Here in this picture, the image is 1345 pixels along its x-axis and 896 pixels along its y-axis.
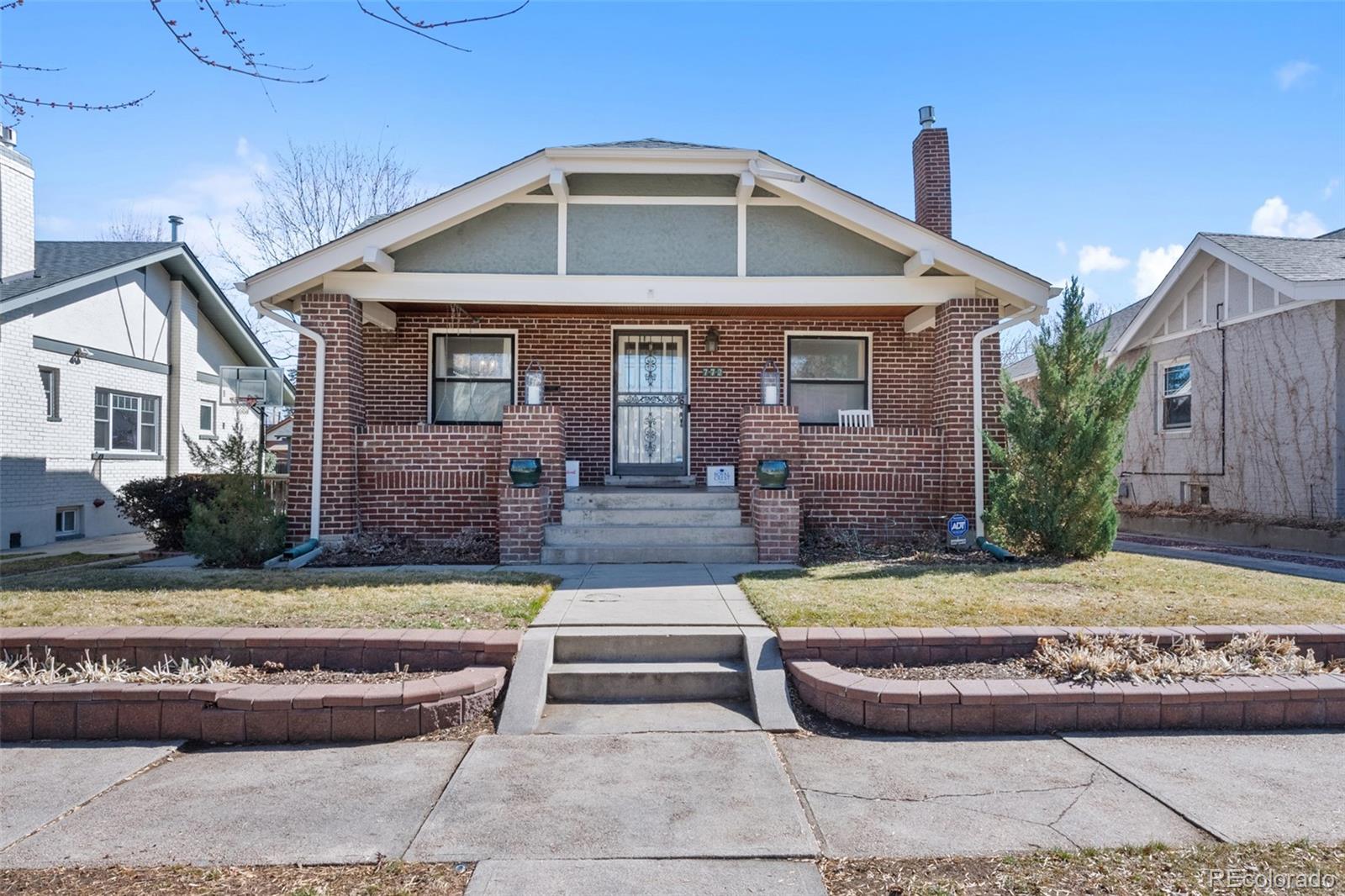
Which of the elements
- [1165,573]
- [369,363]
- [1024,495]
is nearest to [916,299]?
[1024,495]

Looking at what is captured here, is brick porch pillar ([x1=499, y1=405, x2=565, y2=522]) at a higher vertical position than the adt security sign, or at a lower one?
higher

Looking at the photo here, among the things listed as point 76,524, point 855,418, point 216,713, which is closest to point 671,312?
point 855,418

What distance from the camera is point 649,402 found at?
10453mm

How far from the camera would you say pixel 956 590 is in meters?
6.10

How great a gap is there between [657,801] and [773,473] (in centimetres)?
494

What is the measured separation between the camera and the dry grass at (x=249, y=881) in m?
2.58

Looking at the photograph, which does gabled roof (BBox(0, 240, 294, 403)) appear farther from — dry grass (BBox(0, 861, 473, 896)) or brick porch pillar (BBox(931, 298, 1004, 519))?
brick porch pillar (BBox(931, 298, 1004, 519))

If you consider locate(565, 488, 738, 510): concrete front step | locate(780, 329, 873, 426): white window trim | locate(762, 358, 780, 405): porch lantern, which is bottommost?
locate(565, 488, 738, 510): concrete front step

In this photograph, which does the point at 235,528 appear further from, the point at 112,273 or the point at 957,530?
the point at 112,273

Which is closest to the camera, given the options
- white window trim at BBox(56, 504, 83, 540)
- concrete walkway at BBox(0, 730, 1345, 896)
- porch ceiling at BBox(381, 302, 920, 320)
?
concrete walkway at BBox(0, 730, 1345, 896)

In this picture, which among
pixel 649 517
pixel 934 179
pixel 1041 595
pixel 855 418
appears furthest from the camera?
pixel 934 179

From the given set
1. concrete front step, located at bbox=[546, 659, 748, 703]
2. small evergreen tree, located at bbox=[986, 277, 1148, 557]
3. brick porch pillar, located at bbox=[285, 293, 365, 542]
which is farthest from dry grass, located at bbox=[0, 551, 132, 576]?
small evergreen tree, located at bbox=[986, 277, 1148, 557]

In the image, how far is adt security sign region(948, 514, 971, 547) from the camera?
27.1ft

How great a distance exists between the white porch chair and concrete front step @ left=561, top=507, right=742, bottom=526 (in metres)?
2.47
